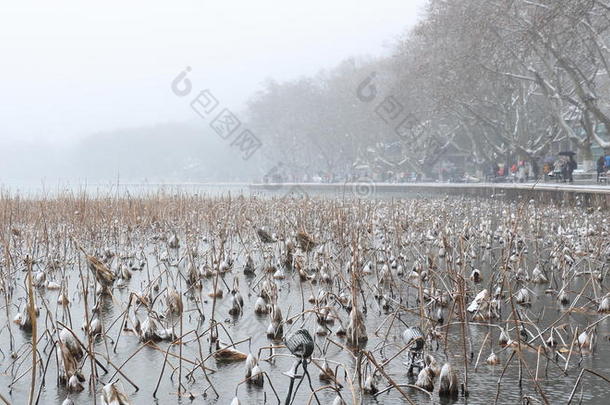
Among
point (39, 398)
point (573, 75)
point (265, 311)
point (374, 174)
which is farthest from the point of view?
point (374, 174)

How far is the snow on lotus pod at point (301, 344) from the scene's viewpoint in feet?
11.1

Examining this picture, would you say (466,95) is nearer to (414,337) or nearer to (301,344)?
(414,337)

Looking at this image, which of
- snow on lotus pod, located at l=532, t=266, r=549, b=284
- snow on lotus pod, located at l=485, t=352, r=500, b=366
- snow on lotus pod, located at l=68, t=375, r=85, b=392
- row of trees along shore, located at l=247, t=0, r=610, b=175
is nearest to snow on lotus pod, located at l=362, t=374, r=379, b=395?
snow on lotus pod, located at l=485, t=352, r=500, b=366

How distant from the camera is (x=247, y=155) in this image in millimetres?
89438

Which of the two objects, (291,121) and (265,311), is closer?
(265,311)

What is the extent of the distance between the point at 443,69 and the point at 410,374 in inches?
1007

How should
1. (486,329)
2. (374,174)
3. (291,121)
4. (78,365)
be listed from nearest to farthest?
(78,365) → (486,329) → (374,174) → (291,121)

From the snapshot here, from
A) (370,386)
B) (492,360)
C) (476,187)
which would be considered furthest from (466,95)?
(370,386)

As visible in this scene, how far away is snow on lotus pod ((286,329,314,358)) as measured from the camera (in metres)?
3.37

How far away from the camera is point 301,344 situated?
11.1 feet

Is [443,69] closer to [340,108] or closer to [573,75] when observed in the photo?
[573,75]

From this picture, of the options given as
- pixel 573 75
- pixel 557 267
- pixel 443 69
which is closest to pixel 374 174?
pixel 443 69

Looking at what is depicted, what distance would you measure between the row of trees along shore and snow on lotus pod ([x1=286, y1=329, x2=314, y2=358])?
49.1ft

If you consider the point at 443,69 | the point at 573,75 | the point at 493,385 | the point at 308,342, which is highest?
the point at 443,69
